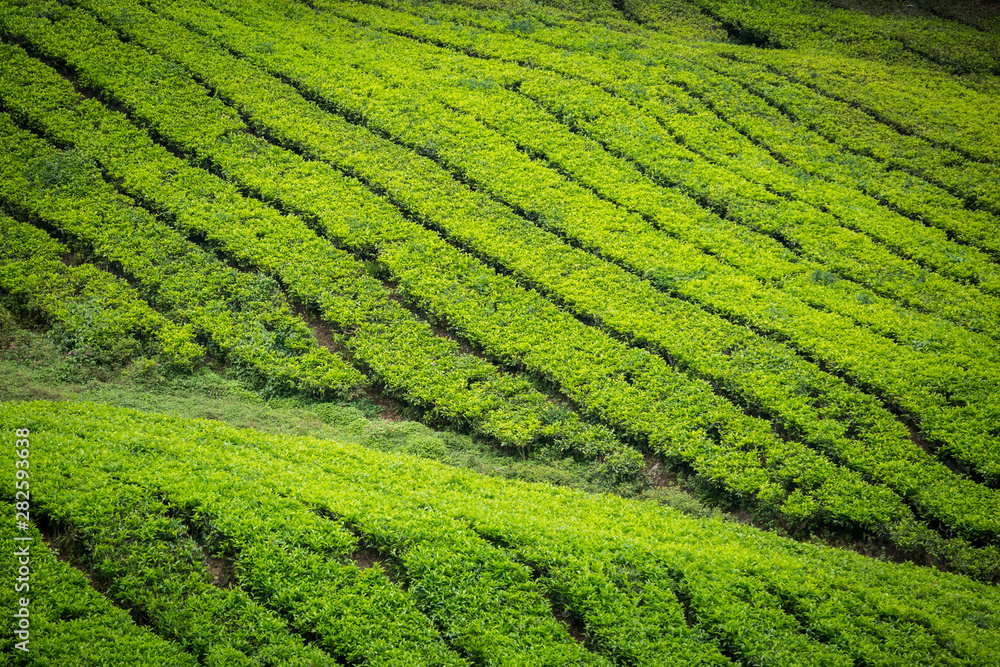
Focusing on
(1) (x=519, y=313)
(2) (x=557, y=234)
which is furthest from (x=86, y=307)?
(2) (x=557, y=234)

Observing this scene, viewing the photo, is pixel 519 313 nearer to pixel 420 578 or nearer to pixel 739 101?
pixel 420 578

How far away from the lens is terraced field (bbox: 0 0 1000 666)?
422 inches

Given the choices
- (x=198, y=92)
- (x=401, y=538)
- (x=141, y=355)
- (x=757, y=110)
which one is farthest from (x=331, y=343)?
(x=757, y=110)

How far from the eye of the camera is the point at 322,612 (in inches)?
402

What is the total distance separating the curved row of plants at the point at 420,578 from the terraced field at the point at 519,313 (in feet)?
0.20

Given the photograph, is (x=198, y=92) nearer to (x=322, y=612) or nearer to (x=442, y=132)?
(x=442, y=132)

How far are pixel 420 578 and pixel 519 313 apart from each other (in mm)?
8416

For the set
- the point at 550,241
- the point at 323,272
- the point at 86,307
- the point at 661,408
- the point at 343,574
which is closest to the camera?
the point at 343,574

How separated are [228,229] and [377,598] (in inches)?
488

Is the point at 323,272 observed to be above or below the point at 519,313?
below

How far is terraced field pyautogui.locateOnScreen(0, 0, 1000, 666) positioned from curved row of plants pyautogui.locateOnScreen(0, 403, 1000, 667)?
0.20ft

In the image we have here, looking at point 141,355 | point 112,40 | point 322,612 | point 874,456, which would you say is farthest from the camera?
point 112,40

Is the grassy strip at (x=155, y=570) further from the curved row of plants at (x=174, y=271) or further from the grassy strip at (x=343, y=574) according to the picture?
the curved row of plants at (x=174, y=271)

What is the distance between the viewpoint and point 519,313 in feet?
58.9
